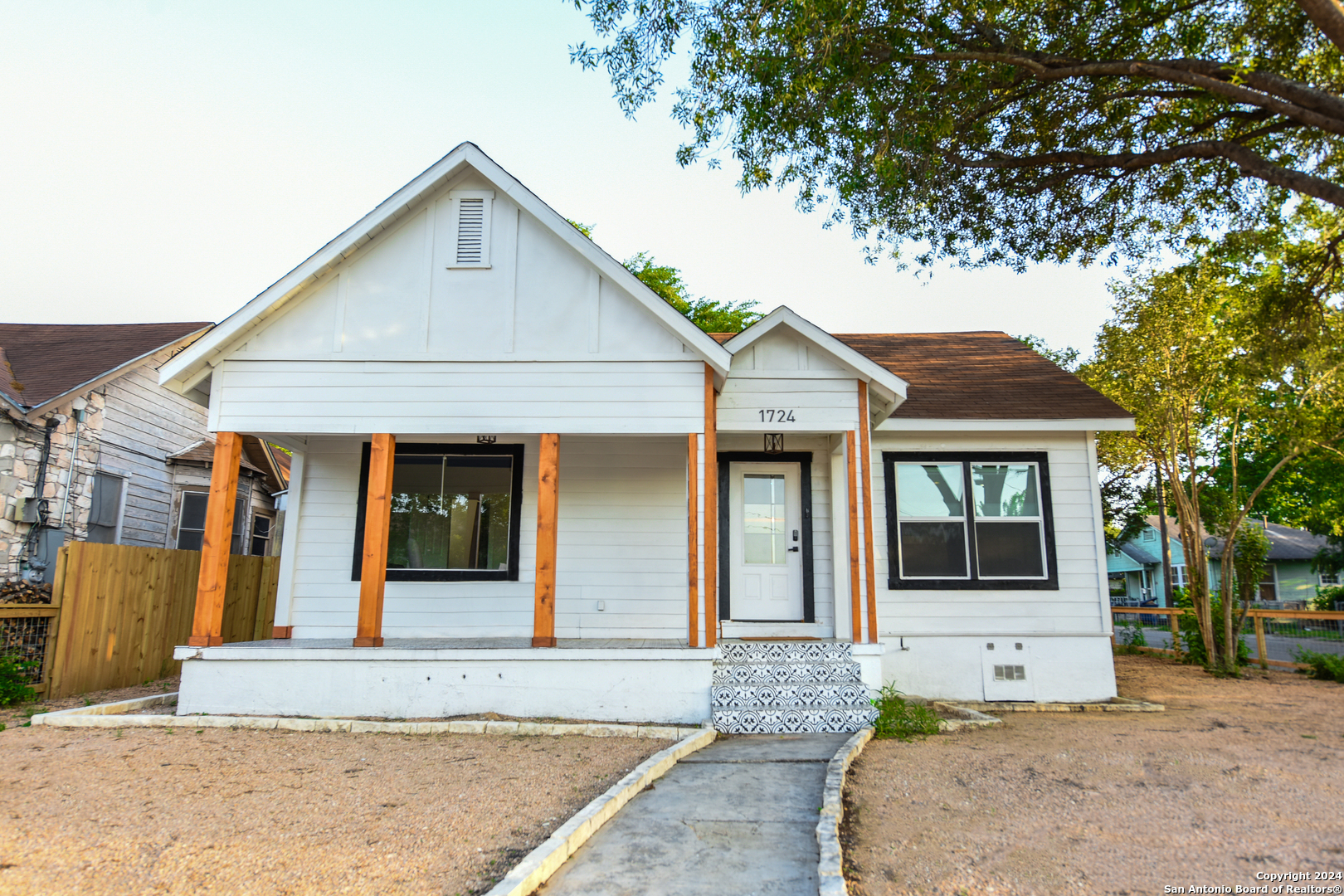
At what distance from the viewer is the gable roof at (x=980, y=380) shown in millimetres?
9375

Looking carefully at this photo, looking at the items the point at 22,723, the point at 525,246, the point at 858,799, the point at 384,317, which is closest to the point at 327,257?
the point at 384,317

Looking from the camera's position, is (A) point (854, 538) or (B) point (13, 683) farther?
(A) point (854, 538)

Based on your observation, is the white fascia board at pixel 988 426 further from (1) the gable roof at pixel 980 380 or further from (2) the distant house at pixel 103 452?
(2) the distant house at pixel 103 452

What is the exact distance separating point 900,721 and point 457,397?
5.41 meters

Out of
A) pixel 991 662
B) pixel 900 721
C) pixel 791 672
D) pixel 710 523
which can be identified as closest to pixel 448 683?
pixel 710 523

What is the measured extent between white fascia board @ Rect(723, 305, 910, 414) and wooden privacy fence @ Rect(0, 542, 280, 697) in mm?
7661

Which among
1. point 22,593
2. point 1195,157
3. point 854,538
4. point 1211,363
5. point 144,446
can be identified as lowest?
point 22,593

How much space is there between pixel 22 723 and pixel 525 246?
6.46 meters

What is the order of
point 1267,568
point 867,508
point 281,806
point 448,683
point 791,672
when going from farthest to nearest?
point 1267,568
point 867,508
point 791,672
point 448,683
point 281,806

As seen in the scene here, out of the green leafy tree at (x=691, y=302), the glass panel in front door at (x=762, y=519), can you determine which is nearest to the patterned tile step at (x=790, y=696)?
the glass panel in front door at (x=762, y=519)

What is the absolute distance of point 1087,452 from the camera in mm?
9523

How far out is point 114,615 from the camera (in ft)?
29.7

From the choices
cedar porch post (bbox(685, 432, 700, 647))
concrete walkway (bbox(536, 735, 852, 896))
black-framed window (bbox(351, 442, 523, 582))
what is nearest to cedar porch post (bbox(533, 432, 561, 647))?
cedar porch post (bbox(685, 432, 700, 647))

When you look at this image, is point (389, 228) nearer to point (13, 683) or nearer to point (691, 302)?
point (13, 683)
